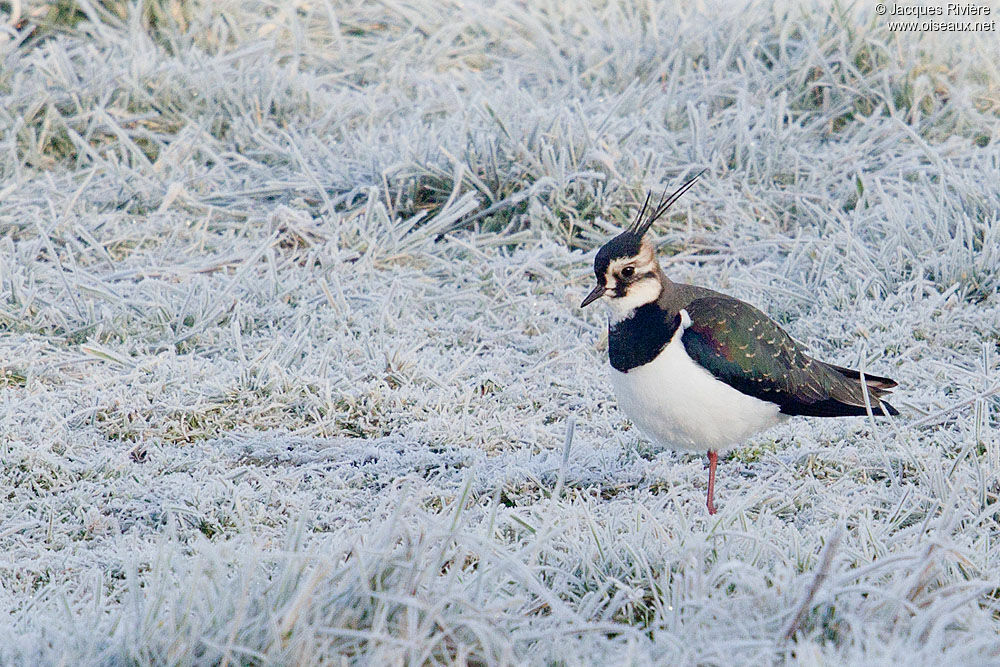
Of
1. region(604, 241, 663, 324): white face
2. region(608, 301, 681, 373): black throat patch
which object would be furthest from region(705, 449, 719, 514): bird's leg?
region(604, 241, 663, 324): white face

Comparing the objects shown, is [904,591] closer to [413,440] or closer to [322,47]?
[413,440]

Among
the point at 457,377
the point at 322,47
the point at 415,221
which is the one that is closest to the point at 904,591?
the point at 457,377

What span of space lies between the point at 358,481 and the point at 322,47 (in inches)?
156

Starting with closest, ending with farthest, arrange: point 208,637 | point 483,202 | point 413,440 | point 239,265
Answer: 1. point 208,637
2. point 413,440
3. point 239,265
4. point 483,202

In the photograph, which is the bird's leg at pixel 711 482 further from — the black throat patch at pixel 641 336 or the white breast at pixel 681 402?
the black throat patch at pixel 641 336

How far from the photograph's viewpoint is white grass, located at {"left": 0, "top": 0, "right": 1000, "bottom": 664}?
225cm

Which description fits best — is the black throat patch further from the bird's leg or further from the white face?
the bird's leg

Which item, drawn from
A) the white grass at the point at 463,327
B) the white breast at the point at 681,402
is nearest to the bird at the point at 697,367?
the white breast at the point at 681,402

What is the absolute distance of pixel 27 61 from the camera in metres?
5.87

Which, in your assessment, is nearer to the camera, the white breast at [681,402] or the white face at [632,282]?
the white breast at [681,402]

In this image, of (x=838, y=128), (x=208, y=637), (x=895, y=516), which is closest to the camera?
(x=208, y=637)

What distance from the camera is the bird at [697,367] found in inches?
122

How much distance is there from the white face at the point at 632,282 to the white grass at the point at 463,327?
53 cm

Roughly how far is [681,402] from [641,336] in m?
0.22
